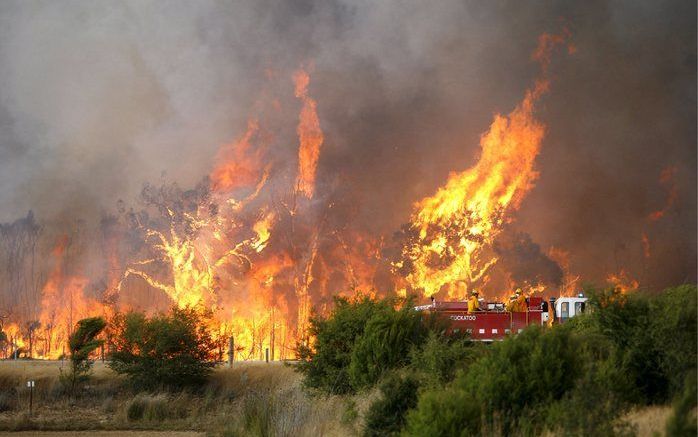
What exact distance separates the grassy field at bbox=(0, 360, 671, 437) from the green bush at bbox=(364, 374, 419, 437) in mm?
1232

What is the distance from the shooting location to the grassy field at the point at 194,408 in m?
22.6

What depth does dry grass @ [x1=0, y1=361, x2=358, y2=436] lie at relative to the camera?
23188 mm

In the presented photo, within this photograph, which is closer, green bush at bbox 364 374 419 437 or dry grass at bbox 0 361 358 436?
green bush at bbox 364 374 419 437

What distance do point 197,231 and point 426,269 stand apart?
20.7m

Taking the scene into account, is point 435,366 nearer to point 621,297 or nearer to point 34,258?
point 621,297

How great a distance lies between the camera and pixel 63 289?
78.3 meters

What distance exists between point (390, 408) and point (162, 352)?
2571cm

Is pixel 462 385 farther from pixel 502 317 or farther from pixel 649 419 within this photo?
pixel 502 317

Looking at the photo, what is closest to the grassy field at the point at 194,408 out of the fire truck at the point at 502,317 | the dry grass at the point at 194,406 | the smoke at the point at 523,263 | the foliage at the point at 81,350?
the dry grass at the point at 194,406

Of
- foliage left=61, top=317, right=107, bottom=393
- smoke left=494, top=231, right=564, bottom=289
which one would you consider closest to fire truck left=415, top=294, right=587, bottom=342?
foliage left=61, top=317, right=107, bottom=393

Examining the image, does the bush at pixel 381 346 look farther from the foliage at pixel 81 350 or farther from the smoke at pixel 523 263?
the smoke at pixel 523 263

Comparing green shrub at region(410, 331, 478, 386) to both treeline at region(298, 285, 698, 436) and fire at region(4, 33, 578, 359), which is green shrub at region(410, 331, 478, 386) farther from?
fire at region(4, 33, 578, 359)

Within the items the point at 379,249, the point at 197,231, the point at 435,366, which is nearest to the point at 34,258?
the point at 197,231

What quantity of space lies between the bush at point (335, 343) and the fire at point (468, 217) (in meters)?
39.5
